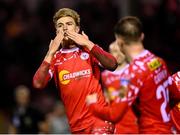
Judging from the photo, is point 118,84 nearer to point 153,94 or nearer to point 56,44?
point 56,44

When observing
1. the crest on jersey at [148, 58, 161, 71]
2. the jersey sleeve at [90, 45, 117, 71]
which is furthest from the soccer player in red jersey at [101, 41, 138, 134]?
the crest on jersey at [148, 58, 161, 71]

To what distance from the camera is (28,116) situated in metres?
→ 13.9

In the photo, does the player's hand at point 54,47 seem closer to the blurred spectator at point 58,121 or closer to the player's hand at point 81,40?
the player's hand at point 81,40

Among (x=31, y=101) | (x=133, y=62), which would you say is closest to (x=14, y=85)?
(x=31, y=101)

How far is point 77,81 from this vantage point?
8.37 meters

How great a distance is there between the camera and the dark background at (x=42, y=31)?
16.0m

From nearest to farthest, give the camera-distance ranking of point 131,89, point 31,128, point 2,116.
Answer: point 131,89
point 31,128
point 2,116

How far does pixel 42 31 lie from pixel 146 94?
9.29m

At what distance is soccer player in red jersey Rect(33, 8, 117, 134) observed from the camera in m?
8.22

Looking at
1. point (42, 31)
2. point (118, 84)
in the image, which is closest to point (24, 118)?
point (42, 31)

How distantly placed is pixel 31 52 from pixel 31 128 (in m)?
2.97

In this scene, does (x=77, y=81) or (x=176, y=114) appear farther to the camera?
(x=176, y=114)

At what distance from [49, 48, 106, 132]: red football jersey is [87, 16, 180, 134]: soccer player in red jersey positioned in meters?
0.86

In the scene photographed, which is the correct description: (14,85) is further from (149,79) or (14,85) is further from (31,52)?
(149,79)
